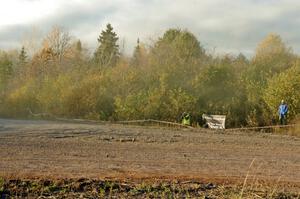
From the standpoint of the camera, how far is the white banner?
117 feet

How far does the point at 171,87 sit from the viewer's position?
39656mm

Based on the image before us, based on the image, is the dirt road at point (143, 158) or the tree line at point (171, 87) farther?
the tree line at point (171, 87)

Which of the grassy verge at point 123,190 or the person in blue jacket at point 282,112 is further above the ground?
the person in blue jacket at point 282,112

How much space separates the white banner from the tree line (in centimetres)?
122

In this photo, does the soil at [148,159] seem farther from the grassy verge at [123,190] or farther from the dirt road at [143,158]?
the grassy verge at [123,190]

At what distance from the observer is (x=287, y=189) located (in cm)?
1073

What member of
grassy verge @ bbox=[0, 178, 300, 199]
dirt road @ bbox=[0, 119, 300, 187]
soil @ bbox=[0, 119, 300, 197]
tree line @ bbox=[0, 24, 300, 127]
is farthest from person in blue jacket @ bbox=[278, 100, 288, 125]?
grassy verge @ bbox=[0, 178, 300, 199]

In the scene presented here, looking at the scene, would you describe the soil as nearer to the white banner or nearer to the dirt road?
the dirt road

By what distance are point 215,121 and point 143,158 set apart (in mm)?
21694

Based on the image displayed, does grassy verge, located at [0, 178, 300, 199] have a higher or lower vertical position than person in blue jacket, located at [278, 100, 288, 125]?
lower

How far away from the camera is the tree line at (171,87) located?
37.4 m

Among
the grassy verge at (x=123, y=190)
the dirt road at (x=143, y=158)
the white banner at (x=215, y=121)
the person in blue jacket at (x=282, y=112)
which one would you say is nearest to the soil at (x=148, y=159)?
the dirt road at (x=143, y=158)

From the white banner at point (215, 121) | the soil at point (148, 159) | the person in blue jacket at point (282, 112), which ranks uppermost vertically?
the person in blue jacket at point (282, 112)

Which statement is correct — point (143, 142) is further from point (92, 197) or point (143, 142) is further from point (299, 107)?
point (299, 107)
